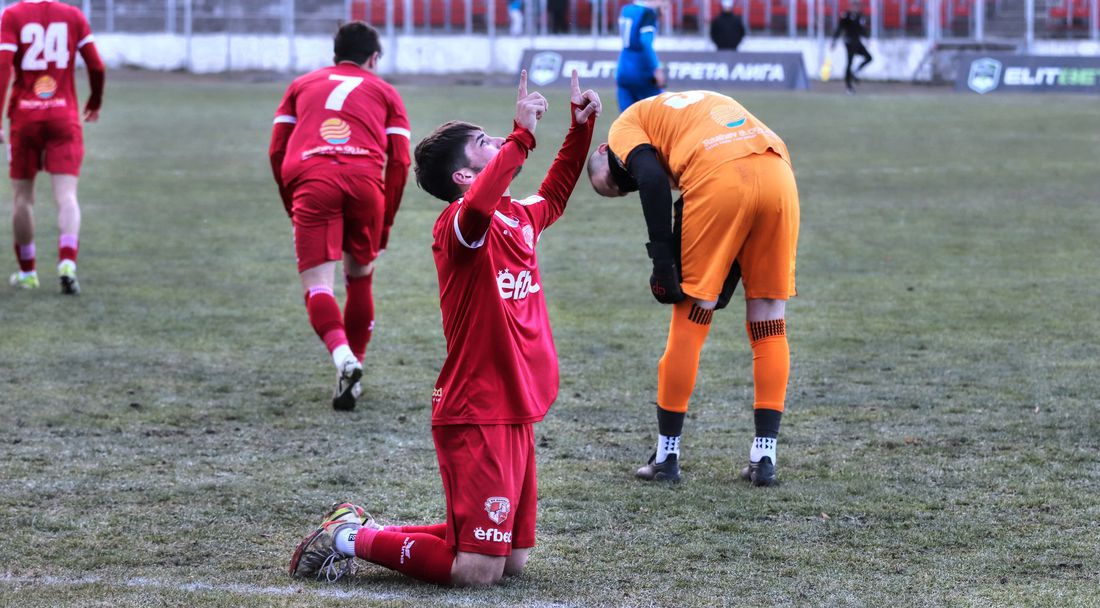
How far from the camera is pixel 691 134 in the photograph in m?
5.24

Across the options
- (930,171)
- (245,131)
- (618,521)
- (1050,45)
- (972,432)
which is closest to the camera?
(618,521)

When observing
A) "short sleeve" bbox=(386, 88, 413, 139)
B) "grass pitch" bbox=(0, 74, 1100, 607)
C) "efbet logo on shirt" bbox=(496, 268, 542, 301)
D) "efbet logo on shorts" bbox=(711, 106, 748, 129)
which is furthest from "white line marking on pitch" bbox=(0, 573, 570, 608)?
"short sleeve" bbox=(386, 88, 413, 139)

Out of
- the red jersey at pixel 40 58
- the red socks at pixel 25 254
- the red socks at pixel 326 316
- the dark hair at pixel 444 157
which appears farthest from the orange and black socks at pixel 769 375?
the red socks at pixel 25 254

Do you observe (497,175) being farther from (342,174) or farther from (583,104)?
(342,174)

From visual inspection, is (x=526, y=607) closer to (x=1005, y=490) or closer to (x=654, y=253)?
(x=654, y=253)

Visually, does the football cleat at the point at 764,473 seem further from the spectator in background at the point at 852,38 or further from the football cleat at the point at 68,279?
the spectator in background at the point at 852,38

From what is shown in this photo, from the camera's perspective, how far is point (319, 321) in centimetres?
659

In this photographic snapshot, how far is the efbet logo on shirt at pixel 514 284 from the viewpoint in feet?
13.4

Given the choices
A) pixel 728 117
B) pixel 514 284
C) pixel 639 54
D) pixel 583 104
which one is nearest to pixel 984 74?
pixel 639 54

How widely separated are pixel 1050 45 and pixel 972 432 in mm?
30707

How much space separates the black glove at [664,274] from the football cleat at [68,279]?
18.3 feet

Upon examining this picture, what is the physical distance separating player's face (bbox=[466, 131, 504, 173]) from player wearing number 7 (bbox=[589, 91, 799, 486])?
3.58 ft

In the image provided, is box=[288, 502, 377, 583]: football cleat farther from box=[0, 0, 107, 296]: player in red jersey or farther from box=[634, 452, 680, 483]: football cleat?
box=[0, 0, 107, 296]: player in red jersey

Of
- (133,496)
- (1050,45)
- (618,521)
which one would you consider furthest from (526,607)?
(1050,45)
